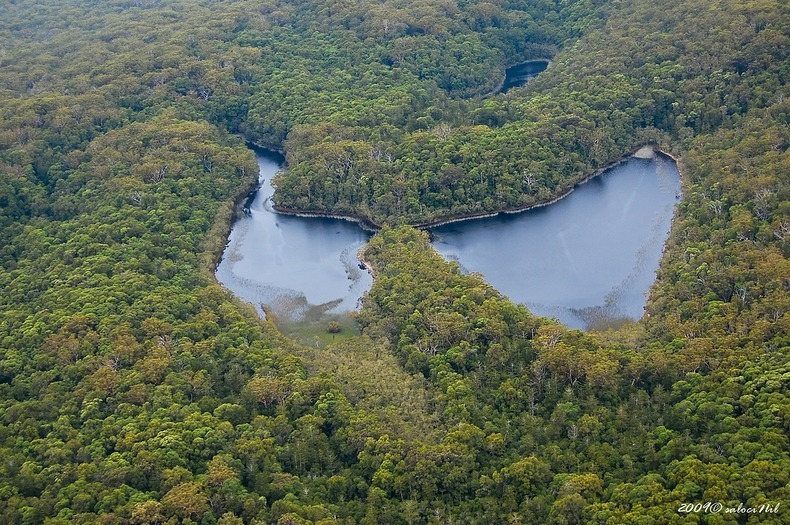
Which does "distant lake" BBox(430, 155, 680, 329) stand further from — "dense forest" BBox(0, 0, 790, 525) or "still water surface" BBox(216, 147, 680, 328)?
"dense forest" BBox(0, 0, 790, 525)

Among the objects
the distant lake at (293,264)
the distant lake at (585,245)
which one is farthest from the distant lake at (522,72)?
the distant lake at (293,264)

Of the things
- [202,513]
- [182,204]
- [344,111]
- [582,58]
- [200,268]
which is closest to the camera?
[202,513]

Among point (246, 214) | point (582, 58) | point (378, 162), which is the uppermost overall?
point (582, 58)

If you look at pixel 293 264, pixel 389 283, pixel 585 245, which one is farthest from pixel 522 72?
pixel 389 283

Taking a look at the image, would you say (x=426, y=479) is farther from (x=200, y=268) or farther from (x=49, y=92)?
(x=49, y=92)

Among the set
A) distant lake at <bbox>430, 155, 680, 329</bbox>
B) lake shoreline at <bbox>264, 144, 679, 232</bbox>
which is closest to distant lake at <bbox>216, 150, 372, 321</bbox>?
lake shoreline at <bbox>264, 144, 679, 232</bbox>

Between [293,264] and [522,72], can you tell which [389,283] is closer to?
[293,264]

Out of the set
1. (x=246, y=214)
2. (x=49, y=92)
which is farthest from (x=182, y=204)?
(x=49, y=92)
